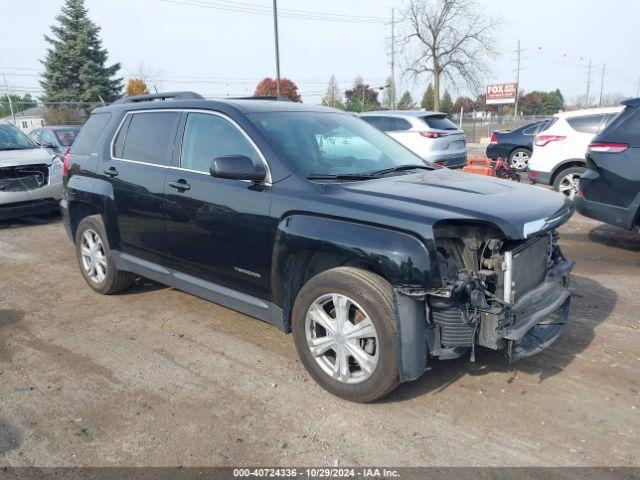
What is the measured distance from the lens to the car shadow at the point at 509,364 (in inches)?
140

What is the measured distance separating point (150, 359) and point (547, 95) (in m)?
96.6

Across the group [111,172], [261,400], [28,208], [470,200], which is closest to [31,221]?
[28,208]

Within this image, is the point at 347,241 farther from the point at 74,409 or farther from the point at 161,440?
the point at 74,409

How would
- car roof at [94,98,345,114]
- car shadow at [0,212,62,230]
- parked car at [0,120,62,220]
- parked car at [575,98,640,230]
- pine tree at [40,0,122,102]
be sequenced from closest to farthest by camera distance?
1. car roof at [94,98,345,114]
2. parked car at [575,98,640,230]
3. parked car at [0,120,62,220]
4. car shadow at [0,212,62,230]
5. pine tree at [40,0,122,102]

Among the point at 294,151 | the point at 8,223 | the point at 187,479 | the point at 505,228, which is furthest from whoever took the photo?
the point at 8,223

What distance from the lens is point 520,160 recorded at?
47.9 ft

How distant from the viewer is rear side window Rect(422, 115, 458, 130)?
1202 cm

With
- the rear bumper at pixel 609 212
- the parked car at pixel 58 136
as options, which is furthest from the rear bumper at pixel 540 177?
the parked car at pixel 58 136

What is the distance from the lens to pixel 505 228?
2973mm

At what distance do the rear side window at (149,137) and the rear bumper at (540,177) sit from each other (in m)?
7.58

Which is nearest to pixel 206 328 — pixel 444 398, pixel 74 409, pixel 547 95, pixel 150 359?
pixel 150 359

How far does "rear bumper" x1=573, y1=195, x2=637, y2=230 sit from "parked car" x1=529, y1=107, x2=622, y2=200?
9.70 feet

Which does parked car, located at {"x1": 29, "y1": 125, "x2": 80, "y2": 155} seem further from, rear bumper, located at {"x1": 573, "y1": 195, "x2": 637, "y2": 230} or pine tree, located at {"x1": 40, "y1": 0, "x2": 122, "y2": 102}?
pine tree, located at {"x1": 40, "y1": 0, "x2": 122, "y2": 102}

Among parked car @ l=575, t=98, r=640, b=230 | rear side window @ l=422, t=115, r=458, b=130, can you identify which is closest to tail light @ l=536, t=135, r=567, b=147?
rear side window @ l=422, t=115, r=458, b=130
